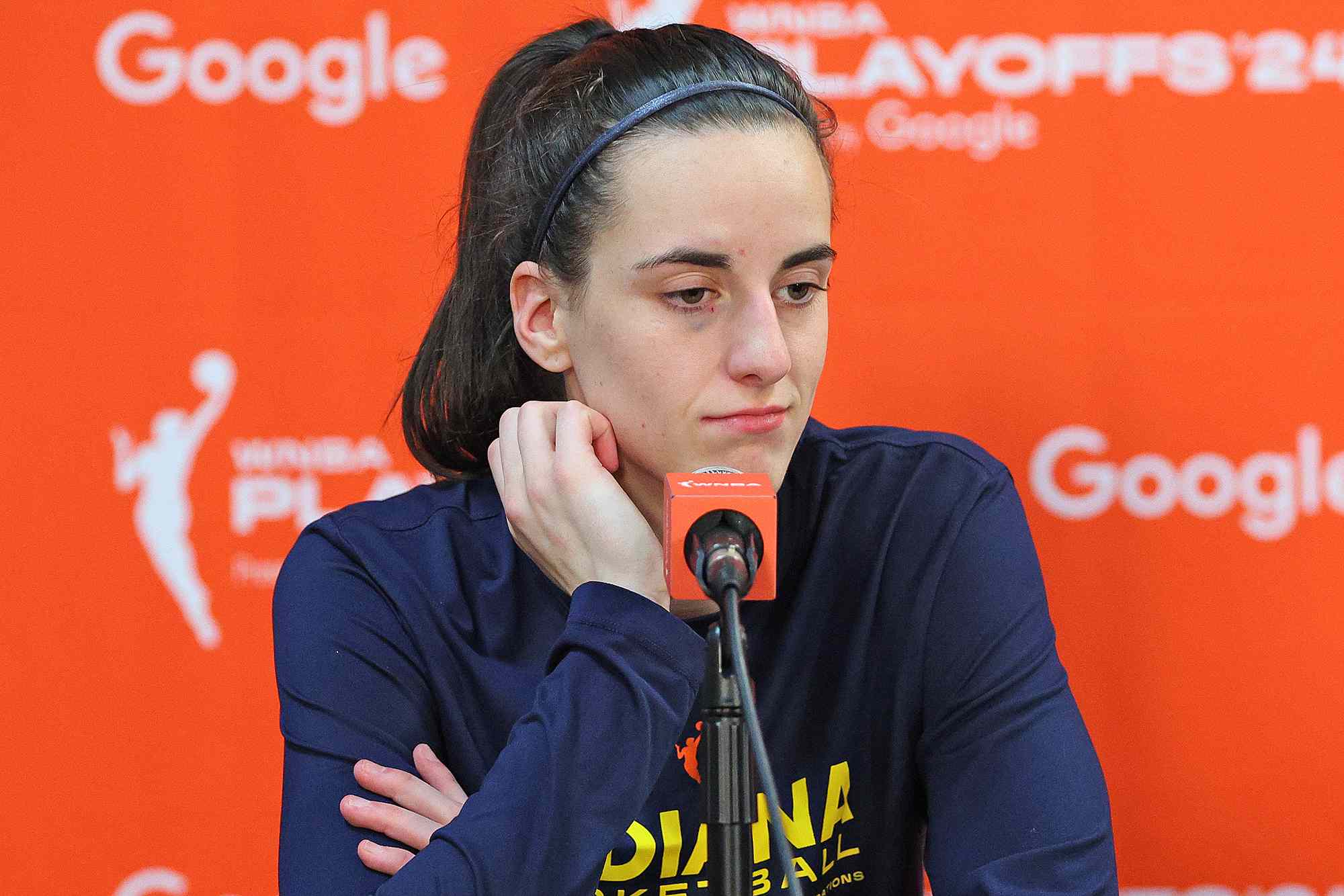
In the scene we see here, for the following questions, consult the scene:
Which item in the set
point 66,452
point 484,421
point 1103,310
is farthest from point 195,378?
point 1103,310

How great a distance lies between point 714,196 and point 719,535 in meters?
0.59

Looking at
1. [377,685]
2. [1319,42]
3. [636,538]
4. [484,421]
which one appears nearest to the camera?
[636,538]

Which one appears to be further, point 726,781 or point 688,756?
point 688,756

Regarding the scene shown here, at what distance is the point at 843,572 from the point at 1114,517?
2.25 feet

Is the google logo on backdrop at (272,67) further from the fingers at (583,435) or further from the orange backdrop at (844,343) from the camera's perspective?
the fingers at (583,435)

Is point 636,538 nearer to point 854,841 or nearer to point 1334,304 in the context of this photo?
point 854,841

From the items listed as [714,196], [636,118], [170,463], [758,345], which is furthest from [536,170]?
[170,463]

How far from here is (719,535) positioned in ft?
3.30

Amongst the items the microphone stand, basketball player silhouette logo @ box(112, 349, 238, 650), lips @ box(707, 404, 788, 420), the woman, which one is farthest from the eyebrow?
basketball player silhouette logo @ box(112, 349, 238, 650)

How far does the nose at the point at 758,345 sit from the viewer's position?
57.5 inches

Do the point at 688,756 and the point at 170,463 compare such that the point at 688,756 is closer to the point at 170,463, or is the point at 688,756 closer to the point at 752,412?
the point at 752,412

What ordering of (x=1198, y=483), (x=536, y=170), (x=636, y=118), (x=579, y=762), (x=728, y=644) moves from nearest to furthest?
(x=728, y=644), (x=579, y=762), (x=636, y=118), (x=536, y=170), (x=1198, y=483)

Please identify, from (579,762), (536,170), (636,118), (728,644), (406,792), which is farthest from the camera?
(536,170)

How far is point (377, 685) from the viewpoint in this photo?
1.51 meters
